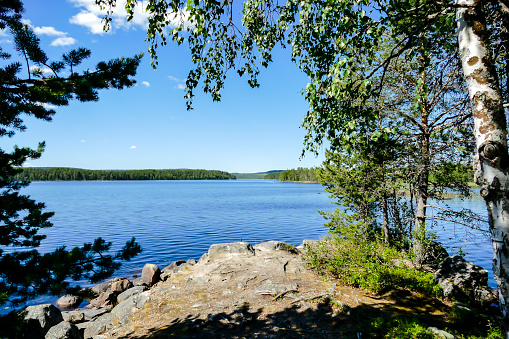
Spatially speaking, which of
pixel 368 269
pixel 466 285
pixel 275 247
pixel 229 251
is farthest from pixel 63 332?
pixel 466 285

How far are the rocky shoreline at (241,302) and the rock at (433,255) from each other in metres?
1.44

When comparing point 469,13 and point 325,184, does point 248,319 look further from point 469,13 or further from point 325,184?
point 325,184

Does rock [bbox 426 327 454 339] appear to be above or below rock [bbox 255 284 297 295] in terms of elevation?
above

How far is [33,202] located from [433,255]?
12.7 meters

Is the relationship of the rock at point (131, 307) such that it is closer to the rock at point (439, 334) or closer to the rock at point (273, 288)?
the rock at point (273, 288)

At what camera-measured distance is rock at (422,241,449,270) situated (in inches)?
409

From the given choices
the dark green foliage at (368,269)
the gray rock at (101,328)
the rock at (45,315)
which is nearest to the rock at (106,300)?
the gray rock at (101,328)

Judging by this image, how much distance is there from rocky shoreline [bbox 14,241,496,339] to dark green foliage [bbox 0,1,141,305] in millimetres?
2465

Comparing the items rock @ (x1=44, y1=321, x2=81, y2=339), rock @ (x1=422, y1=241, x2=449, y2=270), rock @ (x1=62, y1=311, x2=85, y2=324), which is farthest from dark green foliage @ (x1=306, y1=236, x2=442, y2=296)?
rock @ (x1=62, y1=311, x2=85, y2=324)

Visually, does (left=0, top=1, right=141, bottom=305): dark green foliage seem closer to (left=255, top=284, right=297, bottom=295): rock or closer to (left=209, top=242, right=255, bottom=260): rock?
(left=255, top=284, right=297, bottom=295): rock

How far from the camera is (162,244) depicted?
78.5ft

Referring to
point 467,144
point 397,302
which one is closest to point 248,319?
point 397,302

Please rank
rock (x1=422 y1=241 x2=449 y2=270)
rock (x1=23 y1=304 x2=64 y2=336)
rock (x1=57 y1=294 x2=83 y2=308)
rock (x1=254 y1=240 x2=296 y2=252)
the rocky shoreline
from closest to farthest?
the rocky shoreline → rock (x1=23 y1=304 x2=64 y2=336) → rock (x1=422 y1=241 x2=449 y2=270) → rock (x1=254 y1=240 x2=296 y2=252) → rock (x1=57 y1=294 x2=83 y2=308)

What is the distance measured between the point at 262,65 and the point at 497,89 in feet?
17.4
